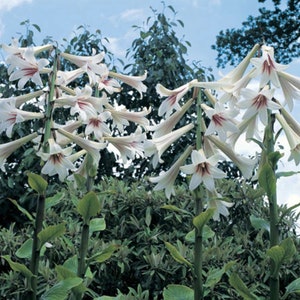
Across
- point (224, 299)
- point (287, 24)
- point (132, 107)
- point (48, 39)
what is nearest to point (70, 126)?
point (224, 299)

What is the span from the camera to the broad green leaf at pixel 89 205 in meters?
2.22

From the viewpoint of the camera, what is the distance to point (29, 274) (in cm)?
219

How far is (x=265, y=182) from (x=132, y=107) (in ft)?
13.6

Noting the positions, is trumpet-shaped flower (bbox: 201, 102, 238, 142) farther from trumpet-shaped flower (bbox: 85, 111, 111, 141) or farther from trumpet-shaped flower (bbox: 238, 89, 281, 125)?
trumpet-shaped flower (bbox: 85, 111, 111, 141)

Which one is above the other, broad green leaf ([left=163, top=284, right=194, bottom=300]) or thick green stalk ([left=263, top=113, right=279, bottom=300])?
thick green stalk ([left=263, top=113, right=279, bottom=300])

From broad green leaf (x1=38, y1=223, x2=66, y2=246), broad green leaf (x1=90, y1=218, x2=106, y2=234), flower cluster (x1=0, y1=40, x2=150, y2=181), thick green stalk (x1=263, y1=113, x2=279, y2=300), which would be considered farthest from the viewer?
broad green leaf (x1=90, y1=218, x2=106, y2=234)

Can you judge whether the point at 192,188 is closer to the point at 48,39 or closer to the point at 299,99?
the point at 299,99

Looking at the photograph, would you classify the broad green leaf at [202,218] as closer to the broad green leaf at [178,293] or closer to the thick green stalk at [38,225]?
the broad green leaf at [178,293]

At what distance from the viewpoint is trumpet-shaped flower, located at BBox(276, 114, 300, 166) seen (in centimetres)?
210

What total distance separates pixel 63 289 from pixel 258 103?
1.03 m

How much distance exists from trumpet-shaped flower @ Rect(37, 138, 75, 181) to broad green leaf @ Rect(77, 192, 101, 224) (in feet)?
0.43

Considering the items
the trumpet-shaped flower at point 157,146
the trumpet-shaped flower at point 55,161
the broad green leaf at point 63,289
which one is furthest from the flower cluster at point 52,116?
the broad green leaf at point 63,289

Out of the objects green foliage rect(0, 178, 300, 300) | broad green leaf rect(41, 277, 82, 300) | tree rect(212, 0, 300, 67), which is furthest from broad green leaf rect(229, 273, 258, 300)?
tree rect(212, 0, 300, 67)

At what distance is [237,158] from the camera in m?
2.11
